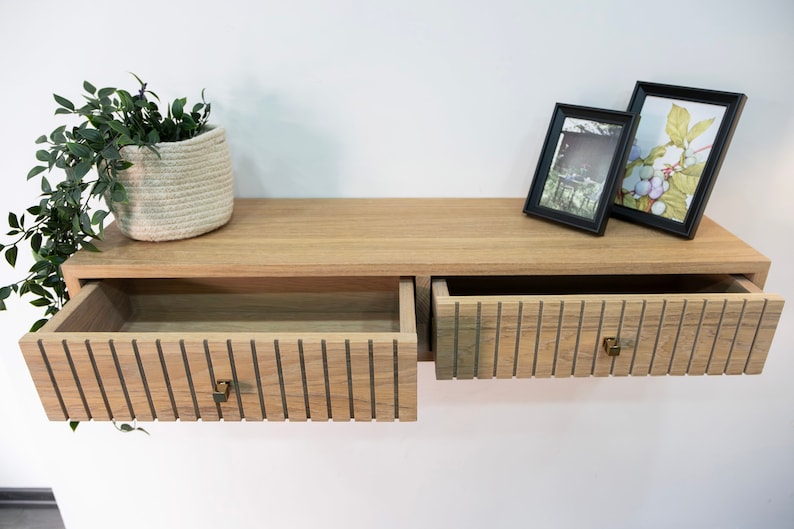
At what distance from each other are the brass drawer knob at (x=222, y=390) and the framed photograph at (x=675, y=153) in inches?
28.7

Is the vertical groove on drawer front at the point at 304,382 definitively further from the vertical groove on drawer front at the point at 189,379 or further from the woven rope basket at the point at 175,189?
the woven rope basket at the point at 175,189

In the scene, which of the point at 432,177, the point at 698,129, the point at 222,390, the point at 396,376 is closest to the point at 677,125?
the point at 698,129

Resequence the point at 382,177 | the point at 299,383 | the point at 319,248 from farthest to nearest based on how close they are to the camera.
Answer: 1. the point at 382,177
2. the point at 319,248
3. the point at 299,383

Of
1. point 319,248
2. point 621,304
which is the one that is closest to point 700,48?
point 621,304

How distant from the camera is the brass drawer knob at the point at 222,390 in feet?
2.45

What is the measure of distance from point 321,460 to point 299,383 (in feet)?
2.30

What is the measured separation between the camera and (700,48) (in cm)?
100

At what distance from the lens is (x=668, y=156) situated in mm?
946

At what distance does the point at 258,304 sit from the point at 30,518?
4.06 ft

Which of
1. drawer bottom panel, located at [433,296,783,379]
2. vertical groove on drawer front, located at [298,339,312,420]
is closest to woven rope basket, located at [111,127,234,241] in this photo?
vertical groove on drawer front, located at [298,339,312,420]

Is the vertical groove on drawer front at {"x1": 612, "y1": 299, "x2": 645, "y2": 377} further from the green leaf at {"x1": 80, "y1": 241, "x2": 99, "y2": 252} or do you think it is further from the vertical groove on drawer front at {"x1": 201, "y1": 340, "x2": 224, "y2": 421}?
the green leaf at {"x1": 80, "y1": 241, "x2": 99, "y2": 252}

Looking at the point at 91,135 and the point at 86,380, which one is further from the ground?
the point at 91,135

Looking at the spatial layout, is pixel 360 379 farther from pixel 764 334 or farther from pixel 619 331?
pixel 764 334

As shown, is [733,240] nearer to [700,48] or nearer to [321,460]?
[700,48]
